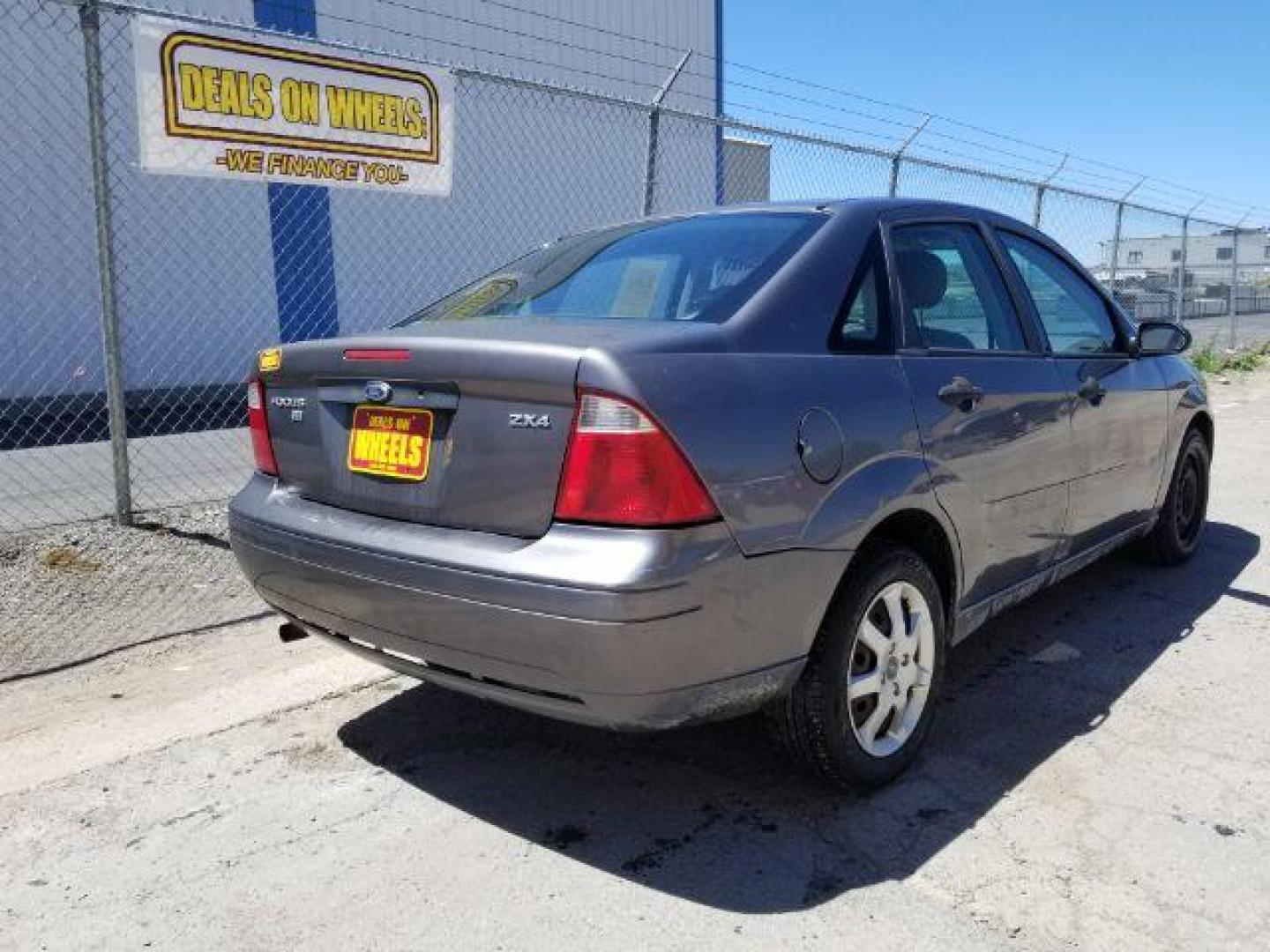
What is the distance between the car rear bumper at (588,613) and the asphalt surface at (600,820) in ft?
1.43

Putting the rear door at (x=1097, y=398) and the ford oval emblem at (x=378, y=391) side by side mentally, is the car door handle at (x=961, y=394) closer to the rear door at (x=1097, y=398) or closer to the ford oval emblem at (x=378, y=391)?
the rear door at (x=1097, y=398)

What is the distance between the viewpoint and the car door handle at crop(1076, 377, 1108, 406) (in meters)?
3.88

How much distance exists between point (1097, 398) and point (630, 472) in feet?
7.94

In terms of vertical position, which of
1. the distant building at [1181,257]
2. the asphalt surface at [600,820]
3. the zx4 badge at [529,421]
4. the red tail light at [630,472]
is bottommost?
the asphalt surface at [600,820]

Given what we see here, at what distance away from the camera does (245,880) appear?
8.41 feet

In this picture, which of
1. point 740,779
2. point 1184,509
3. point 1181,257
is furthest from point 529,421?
point 1181,257

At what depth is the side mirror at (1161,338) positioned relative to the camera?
4.48 m

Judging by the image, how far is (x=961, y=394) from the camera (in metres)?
3.18

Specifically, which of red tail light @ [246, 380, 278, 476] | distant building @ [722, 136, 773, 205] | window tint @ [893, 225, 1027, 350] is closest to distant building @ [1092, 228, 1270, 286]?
distant building @ [722, 136, 773, 205]

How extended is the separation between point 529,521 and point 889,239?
1.47 meters

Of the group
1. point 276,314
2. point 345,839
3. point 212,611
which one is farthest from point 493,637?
point 276,314

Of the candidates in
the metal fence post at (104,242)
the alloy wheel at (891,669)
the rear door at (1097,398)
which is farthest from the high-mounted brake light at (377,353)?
the metal fence post at (104,242)

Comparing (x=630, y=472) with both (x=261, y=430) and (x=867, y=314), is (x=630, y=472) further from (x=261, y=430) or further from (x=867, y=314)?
(x=261, y=430)

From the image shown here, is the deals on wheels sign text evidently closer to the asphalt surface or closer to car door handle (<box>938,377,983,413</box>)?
the asphalt surface
